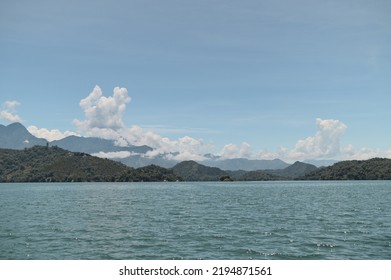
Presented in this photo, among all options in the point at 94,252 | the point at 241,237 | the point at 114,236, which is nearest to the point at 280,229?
the point at 241,237

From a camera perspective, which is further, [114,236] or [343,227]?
[343,227]

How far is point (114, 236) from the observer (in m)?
61.2
